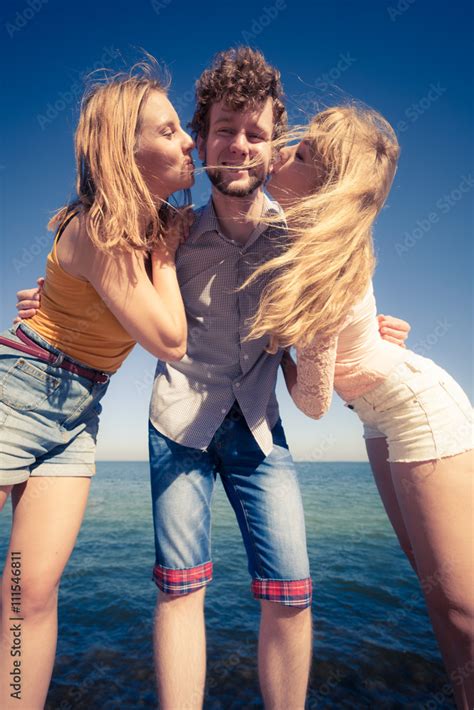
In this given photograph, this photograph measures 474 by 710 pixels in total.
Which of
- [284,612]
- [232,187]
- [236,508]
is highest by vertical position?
[232,187]

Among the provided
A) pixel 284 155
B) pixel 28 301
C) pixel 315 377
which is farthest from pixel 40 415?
pixel 284 155

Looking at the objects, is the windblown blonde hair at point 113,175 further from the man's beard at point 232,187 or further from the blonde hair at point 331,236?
the blonde hair at point 331,236

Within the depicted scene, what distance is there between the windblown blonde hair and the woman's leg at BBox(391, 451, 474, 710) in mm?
1844

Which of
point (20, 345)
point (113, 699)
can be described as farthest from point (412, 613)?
point (20, 345)

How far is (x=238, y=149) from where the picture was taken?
2447 mm

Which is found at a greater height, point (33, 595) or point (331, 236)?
point (331, 236)

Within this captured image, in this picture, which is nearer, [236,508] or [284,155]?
[284,155]

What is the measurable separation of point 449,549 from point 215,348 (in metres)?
1.57

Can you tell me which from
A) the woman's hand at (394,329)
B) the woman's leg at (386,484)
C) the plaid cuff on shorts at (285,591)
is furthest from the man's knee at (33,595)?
the woman's hand at (394,329)

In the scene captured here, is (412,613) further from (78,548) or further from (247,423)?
(78,548)

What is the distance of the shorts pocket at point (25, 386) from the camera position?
216 centimetres

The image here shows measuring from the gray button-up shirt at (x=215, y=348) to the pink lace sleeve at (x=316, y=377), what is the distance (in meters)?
0.29

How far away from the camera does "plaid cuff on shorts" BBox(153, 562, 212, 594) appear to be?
235cm

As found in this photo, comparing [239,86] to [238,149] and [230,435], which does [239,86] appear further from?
[230,435]
